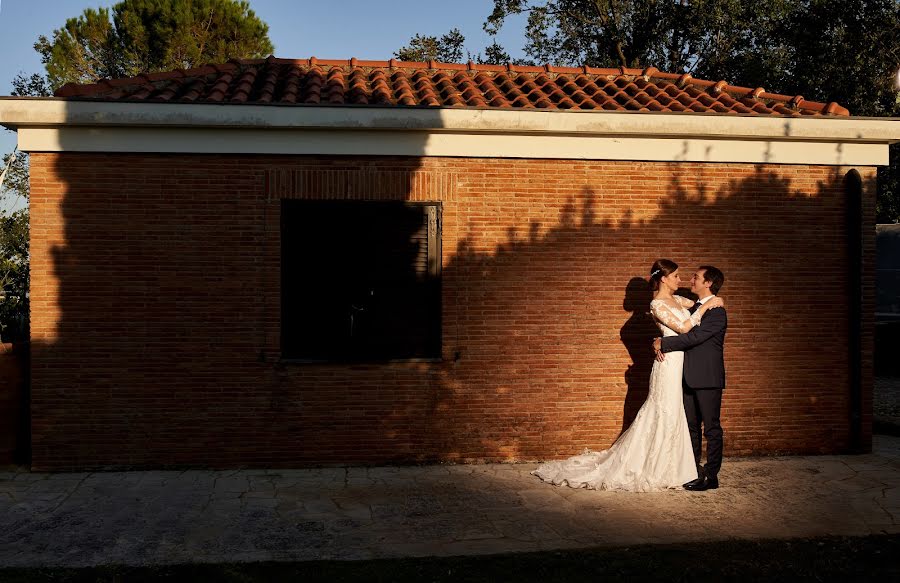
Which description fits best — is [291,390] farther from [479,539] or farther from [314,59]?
[314,59]

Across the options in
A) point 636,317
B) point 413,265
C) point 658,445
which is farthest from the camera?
point 636,317

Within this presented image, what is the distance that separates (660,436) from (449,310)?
2332mm

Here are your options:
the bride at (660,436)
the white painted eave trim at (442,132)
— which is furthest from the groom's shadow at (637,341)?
the white painted eave trim at (442,132)

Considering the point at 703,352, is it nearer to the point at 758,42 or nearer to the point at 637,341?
the point at 637,341

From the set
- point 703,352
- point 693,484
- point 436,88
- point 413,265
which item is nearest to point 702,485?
point 693,484

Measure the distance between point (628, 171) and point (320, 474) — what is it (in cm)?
428

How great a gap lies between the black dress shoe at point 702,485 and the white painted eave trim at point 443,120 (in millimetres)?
3360

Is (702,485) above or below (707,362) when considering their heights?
below

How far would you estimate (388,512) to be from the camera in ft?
21.0

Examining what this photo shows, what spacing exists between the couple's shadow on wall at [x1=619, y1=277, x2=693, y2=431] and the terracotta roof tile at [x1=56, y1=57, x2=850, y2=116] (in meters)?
1.90

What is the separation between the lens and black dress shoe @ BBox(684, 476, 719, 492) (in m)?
7.12

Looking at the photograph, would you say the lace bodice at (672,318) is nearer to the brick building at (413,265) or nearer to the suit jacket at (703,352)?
the suit jacket at (703,352)

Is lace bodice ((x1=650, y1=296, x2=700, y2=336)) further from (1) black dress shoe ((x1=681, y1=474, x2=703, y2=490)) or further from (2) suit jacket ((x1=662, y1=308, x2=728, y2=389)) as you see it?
(1) black dress shoe ((x1=681, y1=474, x2=703, y2=490))

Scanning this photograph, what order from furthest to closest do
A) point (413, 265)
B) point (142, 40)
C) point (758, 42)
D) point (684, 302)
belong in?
point (142, 40)
point (758, 42)
point (413, 265)
point (684, 302)
